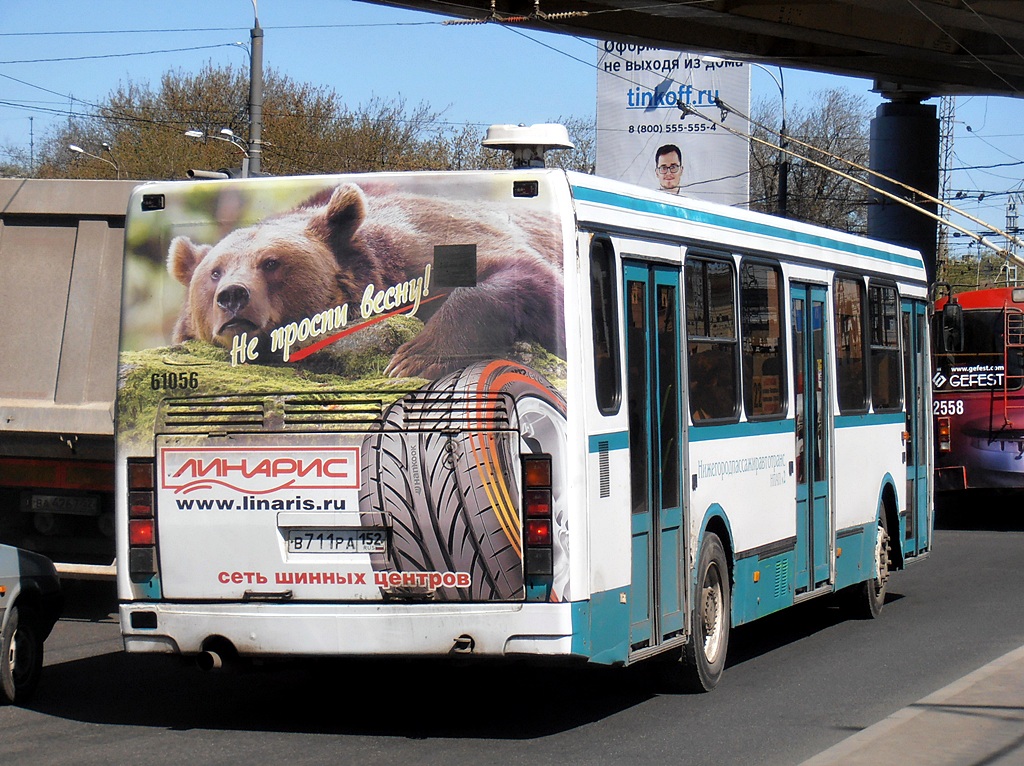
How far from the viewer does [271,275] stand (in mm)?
7516

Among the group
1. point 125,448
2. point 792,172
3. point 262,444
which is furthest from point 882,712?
point 792,172

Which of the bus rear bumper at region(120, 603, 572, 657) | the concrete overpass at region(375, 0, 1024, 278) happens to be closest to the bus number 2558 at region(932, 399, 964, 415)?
the concrete overpass at region(375, 0, 1024, 278)

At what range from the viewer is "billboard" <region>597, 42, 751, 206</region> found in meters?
31.3

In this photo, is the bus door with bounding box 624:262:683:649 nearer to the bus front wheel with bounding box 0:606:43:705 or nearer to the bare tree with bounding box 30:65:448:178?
the bus front wheel with bounding box 0:606:43:705

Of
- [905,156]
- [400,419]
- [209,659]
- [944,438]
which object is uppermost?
[905,156]

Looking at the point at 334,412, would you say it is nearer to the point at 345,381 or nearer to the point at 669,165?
the point at 345,381

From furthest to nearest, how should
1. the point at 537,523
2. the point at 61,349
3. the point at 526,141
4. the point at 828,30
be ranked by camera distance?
1. the point at 828,30
2. the point at 61,349
3. the point at 526,141
4. the point at 537,523

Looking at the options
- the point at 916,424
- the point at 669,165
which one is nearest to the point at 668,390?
the point at 916,424

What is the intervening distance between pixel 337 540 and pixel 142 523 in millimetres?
1023

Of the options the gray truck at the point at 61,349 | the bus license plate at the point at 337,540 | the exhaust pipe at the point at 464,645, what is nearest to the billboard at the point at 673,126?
the gray truck at the point at 61,349

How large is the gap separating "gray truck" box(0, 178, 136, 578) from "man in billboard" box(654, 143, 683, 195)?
67.2 feet

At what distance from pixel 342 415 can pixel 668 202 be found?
7.59ft

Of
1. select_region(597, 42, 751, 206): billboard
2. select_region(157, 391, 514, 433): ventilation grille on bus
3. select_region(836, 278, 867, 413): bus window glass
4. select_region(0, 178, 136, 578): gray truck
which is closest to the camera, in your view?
select_region(157, 391, 514, 433): ventilation grille on bus

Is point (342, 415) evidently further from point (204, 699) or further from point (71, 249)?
point (71, 249)
